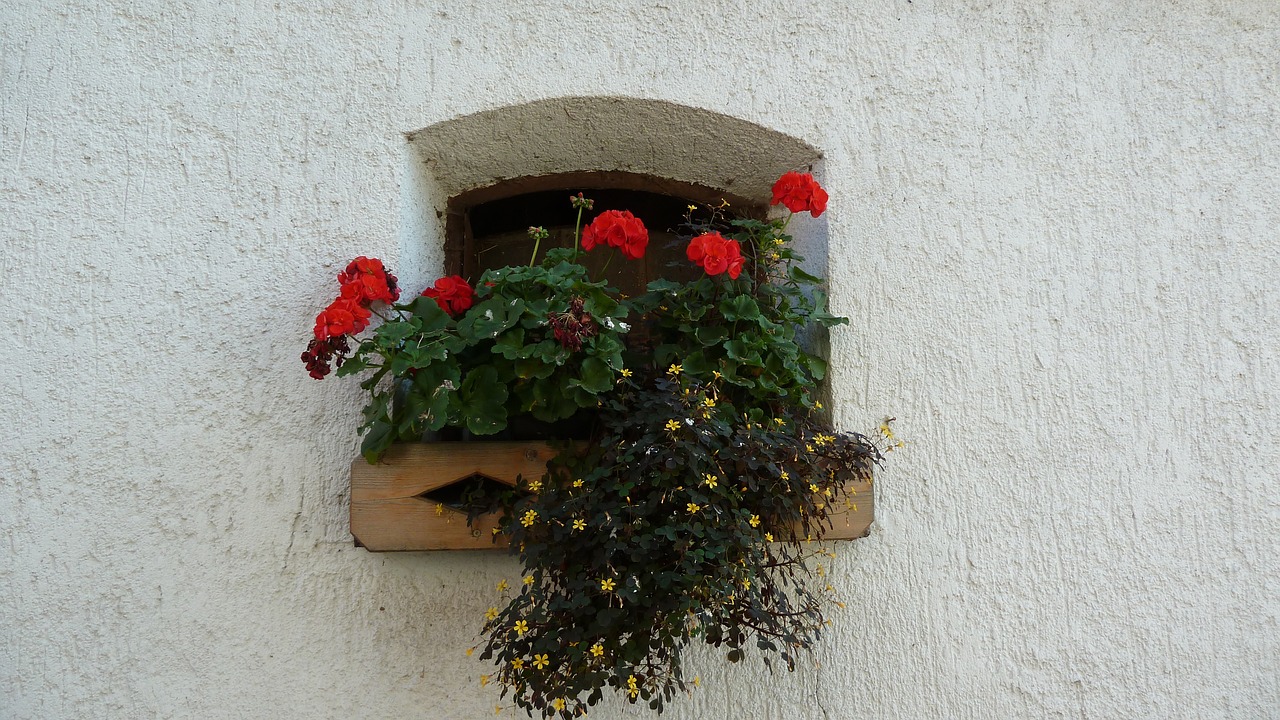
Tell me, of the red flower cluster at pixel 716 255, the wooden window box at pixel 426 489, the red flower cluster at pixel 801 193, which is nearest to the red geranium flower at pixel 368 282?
the wooden window box at pixel 426 489

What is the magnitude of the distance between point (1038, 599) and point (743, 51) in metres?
1.43

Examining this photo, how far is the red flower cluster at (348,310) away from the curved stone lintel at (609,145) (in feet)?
1.34

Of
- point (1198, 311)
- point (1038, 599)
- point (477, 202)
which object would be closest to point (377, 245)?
point (477, 202)

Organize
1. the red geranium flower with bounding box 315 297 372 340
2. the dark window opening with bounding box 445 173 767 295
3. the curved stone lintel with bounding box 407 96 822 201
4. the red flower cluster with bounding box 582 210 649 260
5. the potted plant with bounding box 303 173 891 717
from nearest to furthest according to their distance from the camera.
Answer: the potted plant with bounding box 303 173 891 717, the red geranium flower with bounding box 315 297 372 340, the red flower cluster with bounding box 582 210 649 260, the curved stone lintel with bounding box 407 96 822 201, the dark window opening with bounding box 445 173 767 295

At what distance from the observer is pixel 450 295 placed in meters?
1.67

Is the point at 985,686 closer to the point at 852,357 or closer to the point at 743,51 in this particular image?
the point at 852,357

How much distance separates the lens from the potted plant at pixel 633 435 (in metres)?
1.38

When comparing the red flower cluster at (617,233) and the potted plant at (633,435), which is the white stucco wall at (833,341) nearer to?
the potted plant at (633,435)

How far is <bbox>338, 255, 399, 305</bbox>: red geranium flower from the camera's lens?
5.07 ft

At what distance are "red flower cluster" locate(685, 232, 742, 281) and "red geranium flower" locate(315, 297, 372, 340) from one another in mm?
661

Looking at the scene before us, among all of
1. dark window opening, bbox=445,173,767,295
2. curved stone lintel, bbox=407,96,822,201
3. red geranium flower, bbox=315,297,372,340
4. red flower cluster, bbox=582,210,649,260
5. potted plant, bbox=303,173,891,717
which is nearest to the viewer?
potted plant, bbox=303,173,891,717

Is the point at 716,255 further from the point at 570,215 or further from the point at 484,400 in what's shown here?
the point at 570,215

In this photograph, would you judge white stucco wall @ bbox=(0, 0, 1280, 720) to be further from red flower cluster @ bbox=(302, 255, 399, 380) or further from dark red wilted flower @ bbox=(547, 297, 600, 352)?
dark red wilted flower @ bbox=(547, 297, 600, 352)

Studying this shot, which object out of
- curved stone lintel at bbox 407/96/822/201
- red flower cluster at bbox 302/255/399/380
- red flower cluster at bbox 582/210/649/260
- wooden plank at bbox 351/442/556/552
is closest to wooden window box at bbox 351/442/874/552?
wooden plank at bbox 351/442/556/552
